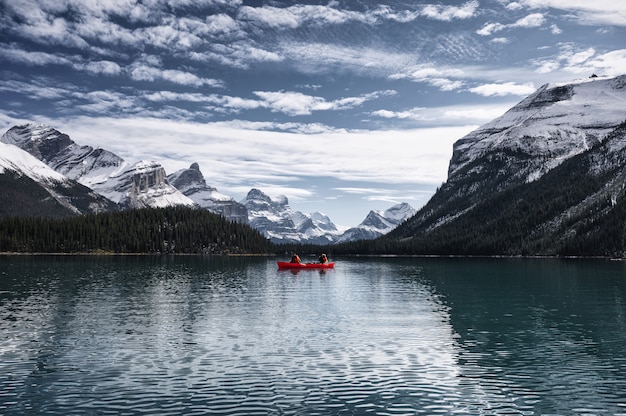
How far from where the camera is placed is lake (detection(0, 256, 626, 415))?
3659 centimetres

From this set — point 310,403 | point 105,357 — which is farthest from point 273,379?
point 105,357

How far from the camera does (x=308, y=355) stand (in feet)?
167

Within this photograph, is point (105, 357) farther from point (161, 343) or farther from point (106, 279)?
point (106, 279)

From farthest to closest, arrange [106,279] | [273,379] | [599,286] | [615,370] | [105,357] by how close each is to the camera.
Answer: [106,279]
[599,286]
[105,357]
[615,370]
[273,379]

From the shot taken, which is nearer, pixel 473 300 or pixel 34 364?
pixel 34 364

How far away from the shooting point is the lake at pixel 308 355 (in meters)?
36.6

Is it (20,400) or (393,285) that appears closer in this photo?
(20,400)

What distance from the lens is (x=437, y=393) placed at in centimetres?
3888

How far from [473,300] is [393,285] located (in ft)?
112

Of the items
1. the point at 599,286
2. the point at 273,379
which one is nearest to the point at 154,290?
the point at 273,379

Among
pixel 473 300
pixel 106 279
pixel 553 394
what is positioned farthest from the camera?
pixel 106 279

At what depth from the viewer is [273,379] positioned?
42250 millimetres

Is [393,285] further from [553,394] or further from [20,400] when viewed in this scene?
[20,400]

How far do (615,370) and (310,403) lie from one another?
26183mm
